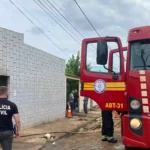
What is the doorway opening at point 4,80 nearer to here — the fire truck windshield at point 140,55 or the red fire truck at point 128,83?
the red fire truck at point 128,83

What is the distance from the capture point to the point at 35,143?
10141 millimetres

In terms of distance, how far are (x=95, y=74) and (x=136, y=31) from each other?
1526 millimetres

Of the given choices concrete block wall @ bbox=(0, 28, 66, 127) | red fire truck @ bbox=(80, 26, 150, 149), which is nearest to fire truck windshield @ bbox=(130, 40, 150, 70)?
red fire truck @ bbox=(80, 26, 150, 149)

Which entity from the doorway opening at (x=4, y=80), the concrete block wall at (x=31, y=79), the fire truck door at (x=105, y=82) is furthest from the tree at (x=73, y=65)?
the fire truck door at (x=105, y=82)

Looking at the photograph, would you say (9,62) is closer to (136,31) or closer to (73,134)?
(73,134)

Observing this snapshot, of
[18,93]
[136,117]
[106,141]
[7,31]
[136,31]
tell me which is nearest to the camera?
[136,117]

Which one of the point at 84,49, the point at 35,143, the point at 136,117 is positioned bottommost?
the point at 35,143

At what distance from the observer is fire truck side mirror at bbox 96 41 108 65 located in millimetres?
6707

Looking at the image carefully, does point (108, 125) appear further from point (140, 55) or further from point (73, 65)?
point (73, 65)

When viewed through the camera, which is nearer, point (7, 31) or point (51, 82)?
point (7, 31)

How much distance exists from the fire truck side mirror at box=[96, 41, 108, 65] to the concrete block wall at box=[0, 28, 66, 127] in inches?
208

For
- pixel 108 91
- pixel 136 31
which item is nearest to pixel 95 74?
pixel 108 91

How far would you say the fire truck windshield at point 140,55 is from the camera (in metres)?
6.30

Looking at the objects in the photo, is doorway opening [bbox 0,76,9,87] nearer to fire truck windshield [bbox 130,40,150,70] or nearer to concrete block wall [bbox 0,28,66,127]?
concrete block wall [bbox 0,28,66,127]
